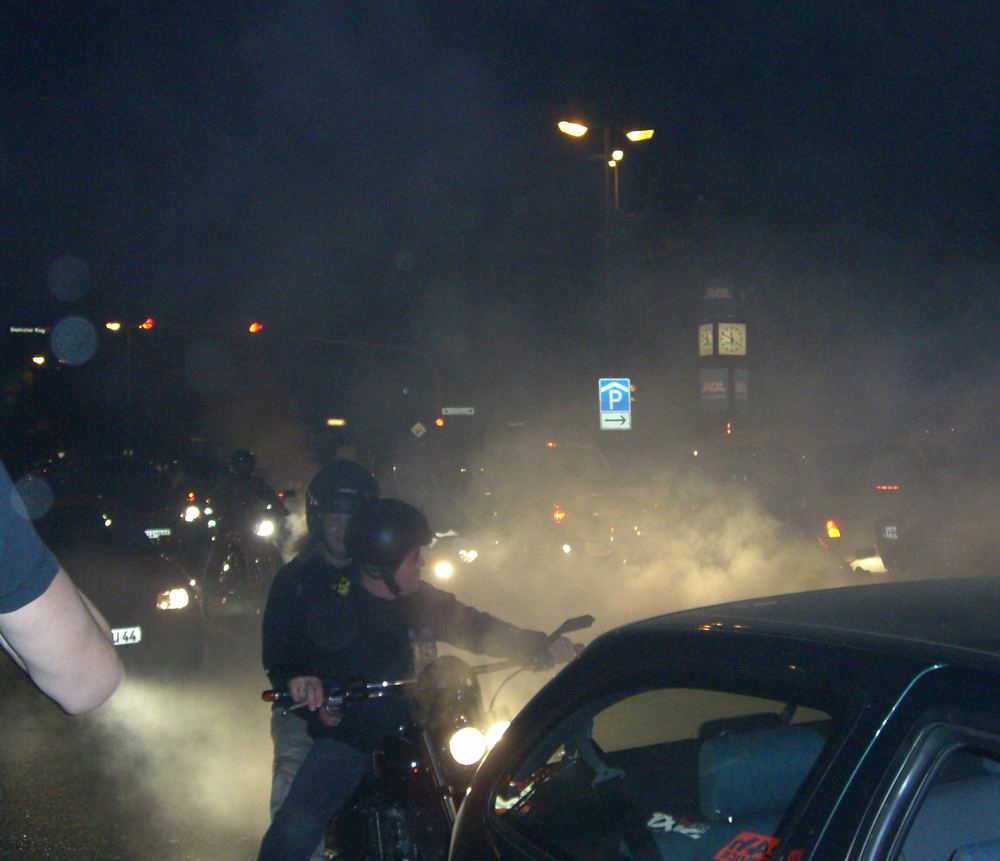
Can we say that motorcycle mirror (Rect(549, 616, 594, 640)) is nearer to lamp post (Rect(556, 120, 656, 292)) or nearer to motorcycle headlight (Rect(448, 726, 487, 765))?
motorcycle headlight (Rect(448, 726, 487, 765))

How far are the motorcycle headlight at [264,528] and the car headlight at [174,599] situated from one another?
4282 mm

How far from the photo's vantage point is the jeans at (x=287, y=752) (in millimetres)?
3812

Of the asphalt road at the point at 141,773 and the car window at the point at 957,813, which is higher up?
the car window at the point at 957,813

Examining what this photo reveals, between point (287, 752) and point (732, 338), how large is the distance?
3059 centimetres

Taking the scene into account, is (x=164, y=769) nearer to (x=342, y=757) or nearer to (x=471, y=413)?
(x=342, y=757)

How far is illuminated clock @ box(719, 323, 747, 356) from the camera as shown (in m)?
33.2

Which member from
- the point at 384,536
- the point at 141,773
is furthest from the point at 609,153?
the point at 384,536

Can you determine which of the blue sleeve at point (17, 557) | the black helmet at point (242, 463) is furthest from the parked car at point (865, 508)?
the blue sleeve at point (17, 557)

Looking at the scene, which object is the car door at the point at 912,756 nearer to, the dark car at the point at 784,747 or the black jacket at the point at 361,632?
the dark car at the point at 784,747

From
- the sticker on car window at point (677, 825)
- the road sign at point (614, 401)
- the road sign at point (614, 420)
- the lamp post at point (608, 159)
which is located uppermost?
the lamp post at point (608, 159)

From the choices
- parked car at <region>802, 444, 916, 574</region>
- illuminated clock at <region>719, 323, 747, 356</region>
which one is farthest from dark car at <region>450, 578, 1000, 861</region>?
illuminated clock at <region>719, 323, 747, 356</region>

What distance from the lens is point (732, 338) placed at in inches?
1313

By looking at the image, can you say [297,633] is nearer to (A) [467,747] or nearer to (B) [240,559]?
(A) [467,747]

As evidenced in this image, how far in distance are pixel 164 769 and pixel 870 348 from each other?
17304 millimetres
